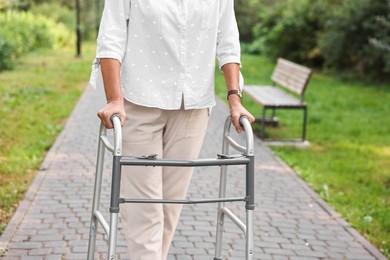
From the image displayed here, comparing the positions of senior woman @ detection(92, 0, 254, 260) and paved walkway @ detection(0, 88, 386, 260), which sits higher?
senior woman @ detection(92, 0, 254, 260)

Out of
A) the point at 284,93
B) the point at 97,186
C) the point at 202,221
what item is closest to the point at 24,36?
the point at 284,93

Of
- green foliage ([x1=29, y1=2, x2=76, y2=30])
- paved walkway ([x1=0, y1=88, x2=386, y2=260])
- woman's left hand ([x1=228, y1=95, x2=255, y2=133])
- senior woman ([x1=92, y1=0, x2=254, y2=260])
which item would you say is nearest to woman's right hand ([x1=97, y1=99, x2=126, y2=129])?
senior woman ([x1=92, y1=0, x2=254, y2=260])

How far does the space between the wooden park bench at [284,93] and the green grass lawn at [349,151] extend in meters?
0.52

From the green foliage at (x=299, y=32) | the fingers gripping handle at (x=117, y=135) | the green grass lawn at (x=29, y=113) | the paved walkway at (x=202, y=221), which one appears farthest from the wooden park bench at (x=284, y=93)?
the green foliage at (x=299, y=32)

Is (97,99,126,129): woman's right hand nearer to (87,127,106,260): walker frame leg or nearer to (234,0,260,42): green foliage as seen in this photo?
(87,127,106,260): walker frame leg

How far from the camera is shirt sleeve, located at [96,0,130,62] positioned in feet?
10.4

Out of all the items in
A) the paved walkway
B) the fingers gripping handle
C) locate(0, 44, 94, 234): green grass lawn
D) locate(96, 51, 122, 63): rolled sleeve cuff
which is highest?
locate(96, 51, 122, 63): rolled sleeve cuff

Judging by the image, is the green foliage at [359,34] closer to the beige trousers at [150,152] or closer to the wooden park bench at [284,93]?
the wooden park bench at [284,93]

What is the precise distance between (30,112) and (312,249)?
6816 mm

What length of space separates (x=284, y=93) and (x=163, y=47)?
296 inches

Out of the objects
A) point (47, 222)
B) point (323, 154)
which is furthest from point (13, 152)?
point (323, 154)

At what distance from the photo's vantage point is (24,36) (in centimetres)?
2261

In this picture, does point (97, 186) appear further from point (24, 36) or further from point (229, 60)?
point (24, 36)

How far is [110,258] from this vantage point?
9.68 feet
